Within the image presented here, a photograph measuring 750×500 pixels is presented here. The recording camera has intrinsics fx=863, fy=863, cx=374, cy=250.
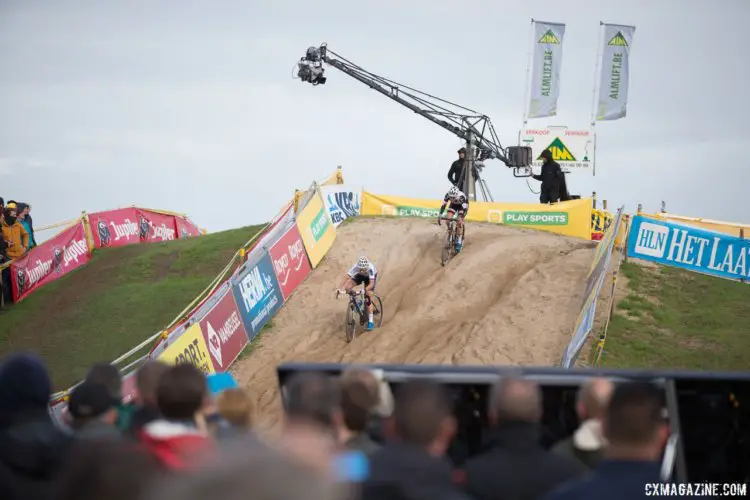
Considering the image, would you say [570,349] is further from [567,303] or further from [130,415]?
[130,415]

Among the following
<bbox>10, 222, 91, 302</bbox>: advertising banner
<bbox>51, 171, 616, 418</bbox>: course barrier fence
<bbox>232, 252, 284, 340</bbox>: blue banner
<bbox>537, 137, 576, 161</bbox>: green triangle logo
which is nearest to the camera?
<bbox>51, 171, 616, 418</bbox>: course barrier fence

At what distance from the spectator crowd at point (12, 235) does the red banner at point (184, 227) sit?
969 centimetres

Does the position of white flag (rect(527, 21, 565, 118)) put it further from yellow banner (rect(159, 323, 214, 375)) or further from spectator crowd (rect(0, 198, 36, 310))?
yellow banner (rect(159, 323, 214, 375))

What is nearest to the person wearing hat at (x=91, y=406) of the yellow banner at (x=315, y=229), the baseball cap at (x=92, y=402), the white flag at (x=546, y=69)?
the baseball cap at (x=92, y=402)

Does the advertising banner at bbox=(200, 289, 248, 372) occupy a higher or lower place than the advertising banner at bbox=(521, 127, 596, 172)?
lower

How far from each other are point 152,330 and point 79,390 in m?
15.5

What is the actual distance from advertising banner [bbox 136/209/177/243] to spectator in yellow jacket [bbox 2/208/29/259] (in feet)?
25.1

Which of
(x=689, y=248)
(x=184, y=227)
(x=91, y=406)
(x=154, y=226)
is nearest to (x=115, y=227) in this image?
(x=154, y=226)

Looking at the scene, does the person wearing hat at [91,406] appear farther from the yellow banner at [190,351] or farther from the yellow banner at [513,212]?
the yellow banner at [513,212]

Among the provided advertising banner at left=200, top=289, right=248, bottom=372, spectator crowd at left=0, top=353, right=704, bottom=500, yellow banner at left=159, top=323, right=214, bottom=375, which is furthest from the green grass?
spectator crowd at left=0, top=353, right=704, bottom=500

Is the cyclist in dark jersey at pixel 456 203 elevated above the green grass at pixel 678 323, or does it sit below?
above

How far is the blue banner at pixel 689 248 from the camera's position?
20297 millimetres

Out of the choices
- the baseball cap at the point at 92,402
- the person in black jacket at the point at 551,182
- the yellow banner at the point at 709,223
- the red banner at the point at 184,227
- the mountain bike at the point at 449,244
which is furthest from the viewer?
the red banner at the point at 184,227

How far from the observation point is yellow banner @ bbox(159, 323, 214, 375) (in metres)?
14.5
